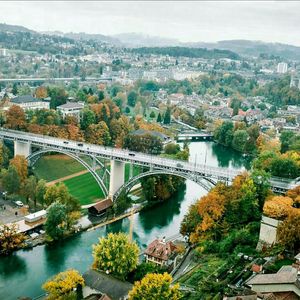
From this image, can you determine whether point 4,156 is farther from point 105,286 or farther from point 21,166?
point 105,286

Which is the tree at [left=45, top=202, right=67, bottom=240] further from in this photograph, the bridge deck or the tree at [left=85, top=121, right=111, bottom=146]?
the tree at [left=85, top=121, right=111, bottom=146]

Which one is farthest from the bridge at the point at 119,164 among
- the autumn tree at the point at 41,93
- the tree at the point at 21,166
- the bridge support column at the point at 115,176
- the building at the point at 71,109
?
the autumn tree at the point at 41,93

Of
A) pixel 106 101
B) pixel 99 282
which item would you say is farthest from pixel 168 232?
pixel 106 101

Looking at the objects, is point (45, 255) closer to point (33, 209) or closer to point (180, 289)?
point (33, 209)

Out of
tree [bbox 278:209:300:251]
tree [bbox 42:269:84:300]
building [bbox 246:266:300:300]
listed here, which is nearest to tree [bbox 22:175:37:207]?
tree [bbox 42:269:84:300]

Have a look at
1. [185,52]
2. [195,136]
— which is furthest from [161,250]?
[185,52]

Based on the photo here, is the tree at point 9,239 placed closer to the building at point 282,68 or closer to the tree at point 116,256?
the tree at point 116,256
